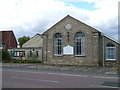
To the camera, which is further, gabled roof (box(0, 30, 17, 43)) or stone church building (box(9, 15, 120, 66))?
gabled roof (box(0, 30, 17, 43))

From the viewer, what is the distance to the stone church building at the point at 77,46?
26250 millimetres

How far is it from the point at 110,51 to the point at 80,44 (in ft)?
14.1

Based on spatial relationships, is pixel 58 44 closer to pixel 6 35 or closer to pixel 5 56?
pixel 5 56

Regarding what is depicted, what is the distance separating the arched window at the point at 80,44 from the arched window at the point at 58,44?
2.45m

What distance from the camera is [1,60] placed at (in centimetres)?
3541

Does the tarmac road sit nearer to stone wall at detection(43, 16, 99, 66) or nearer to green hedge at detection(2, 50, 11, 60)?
stone wall at detection(43, 16, 99, 66)

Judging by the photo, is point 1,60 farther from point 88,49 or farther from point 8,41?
point 88,49

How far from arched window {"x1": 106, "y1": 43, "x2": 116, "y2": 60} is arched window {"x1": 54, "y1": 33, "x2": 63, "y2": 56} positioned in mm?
6676

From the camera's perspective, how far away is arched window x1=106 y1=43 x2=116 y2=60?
26.2m

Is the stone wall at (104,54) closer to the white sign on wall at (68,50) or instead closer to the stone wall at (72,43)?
the stone wall at (72,43)

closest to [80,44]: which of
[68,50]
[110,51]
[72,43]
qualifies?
[72,43]

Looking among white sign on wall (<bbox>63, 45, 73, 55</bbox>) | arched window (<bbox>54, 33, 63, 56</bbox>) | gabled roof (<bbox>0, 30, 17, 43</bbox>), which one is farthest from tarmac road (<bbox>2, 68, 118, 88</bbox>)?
gabled roof (<bbox>0, 30, 17, 43</bbox>)

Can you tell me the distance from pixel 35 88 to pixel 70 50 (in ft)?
58.9

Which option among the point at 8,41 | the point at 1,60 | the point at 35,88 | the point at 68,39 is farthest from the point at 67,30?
the point at 8,41
